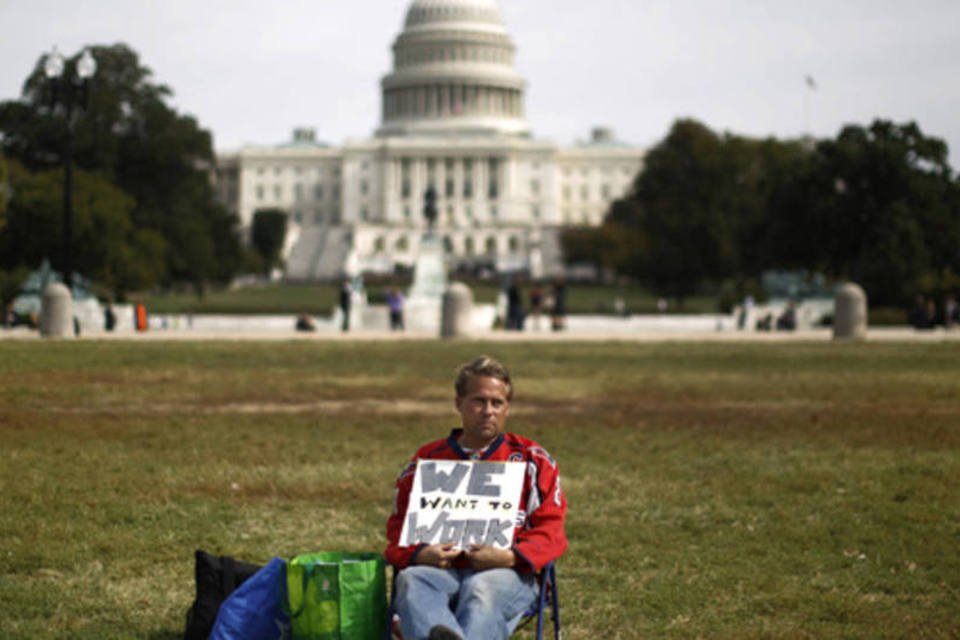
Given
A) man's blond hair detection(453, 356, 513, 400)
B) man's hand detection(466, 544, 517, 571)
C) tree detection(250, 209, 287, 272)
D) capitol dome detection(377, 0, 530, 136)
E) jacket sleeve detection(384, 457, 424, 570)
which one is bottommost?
man's hand detection(466, 544, 517, 571)

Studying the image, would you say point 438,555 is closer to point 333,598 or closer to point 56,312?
point 333,598

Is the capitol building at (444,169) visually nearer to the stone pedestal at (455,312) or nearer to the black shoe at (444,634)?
the stone pedestal at (455,312)

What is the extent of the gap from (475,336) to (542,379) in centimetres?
1463

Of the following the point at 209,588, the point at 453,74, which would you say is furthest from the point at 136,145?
the point at 453,74

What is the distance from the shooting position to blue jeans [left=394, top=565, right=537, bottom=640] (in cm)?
631

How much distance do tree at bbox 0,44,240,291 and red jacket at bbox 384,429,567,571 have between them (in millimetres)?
57433

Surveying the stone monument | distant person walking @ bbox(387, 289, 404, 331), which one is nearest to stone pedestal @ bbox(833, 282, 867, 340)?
distant person walking @ bbox(387, 289, 404, 331)

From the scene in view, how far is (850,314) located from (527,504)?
95.2ft

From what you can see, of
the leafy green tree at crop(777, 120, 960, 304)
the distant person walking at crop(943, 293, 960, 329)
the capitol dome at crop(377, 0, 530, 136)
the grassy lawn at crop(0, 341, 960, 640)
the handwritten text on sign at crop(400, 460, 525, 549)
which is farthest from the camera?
the capitol dome at crop(377, 0, 530, 136)

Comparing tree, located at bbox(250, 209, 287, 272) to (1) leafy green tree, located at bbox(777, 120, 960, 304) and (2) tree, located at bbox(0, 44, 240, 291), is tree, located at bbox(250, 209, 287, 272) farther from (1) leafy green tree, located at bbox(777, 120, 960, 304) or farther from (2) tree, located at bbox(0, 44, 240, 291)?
(1) leafy green tree, located at bbox(777, 120, 960, 304)

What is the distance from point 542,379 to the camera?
22.2 metres

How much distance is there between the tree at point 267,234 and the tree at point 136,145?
6778cm

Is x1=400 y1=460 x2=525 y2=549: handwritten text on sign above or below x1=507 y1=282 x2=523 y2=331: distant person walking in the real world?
below

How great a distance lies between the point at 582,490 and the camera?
11.4 meters
